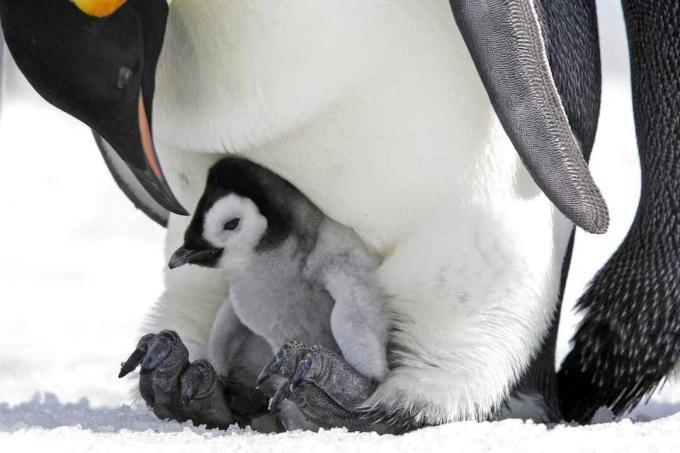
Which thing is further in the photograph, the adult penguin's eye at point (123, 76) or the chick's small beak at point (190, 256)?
the chick's small beak at point (190, 256)

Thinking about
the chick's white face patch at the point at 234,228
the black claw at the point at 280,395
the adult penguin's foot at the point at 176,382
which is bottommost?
the adult penguin's foot at the point at 176,382

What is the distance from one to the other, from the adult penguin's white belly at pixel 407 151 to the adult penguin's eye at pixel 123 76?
0.14 meters

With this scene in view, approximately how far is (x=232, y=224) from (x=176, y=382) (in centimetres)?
21

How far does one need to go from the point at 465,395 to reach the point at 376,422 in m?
0.11

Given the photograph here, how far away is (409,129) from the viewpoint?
59.6 inches

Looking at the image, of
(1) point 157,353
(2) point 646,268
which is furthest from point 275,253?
(2) point 646,268

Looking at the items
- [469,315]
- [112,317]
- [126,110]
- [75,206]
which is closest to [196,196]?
[126,110]

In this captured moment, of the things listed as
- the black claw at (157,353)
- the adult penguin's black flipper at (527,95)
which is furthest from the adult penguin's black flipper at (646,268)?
the black claw at (157,353)

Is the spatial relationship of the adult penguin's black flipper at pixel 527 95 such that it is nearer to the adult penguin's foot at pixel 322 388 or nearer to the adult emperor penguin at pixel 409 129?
the adult emperor penguin at pixel 409 129

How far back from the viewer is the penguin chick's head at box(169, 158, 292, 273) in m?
1.59

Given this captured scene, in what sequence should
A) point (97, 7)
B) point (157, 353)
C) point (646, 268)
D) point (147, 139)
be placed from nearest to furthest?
1. point (97, 7)
2. point (147, 139)
3. point (157, 353)
4. point (646, 268)

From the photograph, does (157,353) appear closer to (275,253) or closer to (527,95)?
(275,253)

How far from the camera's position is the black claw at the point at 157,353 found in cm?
157

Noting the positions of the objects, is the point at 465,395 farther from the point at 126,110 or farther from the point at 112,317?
the point at 112,317
